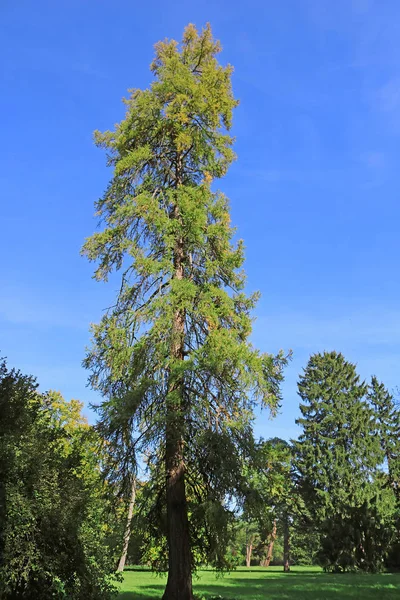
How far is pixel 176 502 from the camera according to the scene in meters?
10.7

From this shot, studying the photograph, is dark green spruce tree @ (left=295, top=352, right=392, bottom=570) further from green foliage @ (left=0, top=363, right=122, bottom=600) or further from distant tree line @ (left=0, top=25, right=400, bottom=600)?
green foliage @ (left=0, top=363, right=122, bottom=600)

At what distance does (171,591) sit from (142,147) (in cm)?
1166

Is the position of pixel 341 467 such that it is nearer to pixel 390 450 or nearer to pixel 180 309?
pixel 390 450

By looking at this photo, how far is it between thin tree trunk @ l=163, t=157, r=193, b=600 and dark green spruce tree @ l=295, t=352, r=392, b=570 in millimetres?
24395

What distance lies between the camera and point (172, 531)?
1047 centimetres

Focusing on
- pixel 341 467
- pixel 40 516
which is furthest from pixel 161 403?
pixel 341 467

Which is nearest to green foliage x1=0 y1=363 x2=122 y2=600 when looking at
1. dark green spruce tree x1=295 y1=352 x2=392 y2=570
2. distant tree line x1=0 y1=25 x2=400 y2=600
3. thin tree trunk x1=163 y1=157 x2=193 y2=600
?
distant tree line x1=0 y1=25 x2=400 y2=600

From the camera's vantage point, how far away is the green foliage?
25.8 ft

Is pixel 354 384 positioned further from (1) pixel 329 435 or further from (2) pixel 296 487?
(2) pixel 296 487

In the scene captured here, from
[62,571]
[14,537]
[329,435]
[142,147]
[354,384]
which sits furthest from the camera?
[354,384]

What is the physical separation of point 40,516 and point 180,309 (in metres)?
5.67

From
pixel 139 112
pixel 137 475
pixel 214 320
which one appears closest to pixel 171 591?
pixel 137 475

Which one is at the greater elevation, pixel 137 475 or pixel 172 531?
pixel 137 475

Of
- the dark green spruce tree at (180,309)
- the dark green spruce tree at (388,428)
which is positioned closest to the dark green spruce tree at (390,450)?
the dark green spruce tree at (388,428)
